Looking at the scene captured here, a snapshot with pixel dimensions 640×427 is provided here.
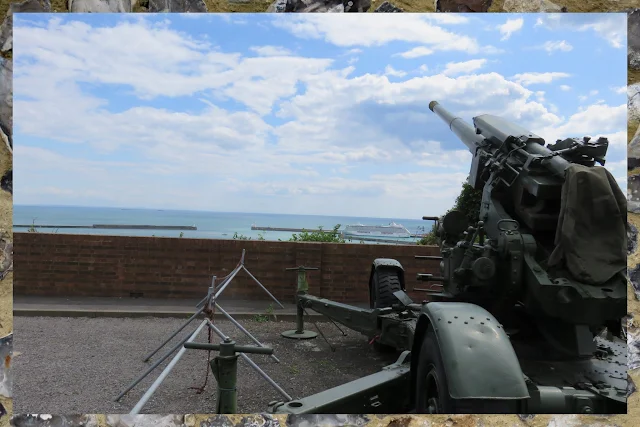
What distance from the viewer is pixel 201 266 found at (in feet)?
19.2

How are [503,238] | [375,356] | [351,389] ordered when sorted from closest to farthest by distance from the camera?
[351,389] < [503,238] < [375,356]

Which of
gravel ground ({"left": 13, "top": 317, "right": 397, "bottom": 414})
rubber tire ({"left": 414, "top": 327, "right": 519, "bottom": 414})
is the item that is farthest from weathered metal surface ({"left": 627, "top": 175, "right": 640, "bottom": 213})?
gravel ground ({"left": 13, "top": 317, "right": 397, "bottom": 414})

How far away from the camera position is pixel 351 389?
85.6 inches

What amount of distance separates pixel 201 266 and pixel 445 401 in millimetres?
4352

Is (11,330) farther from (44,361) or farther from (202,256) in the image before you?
(202,256)

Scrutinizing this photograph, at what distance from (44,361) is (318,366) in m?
1.81

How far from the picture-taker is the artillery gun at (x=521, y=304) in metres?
1.85

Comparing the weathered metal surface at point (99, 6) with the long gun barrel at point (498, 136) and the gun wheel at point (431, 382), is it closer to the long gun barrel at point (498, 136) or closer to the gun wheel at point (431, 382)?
the gun wheel at point (431, 382)

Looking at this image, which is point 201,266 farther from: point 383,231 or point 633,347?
point 633,347

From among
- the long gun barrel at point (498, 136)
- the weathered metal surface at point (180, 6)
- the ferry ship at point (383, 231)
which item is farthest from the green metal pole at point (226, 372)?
the long gun barrel at point (498, 136)

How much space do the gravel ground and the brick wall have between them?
0.61 m

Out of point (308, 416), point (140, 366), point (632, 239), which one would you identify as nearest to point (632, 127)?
point (632, 239)

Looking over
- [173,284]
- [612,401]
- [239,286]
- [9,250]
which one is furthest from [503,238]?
[173,284]

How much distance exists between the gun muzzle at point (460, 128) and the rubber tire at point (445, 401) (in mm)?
1882
